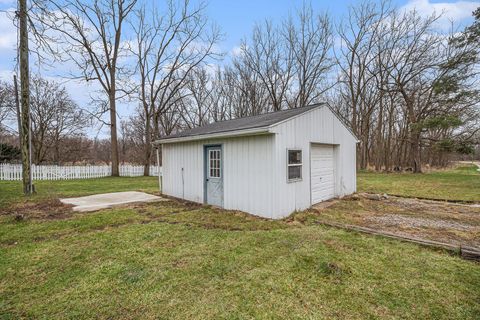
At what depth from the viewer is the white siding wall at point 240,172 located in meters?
5.58

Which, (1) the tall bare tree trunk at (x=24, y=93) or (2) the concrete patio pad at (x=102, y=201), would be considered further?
(1) the tall bare tree trunk at (x=24, y=93)

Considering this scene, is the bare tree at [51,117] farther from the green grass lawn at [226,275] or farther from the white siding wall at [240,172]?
the green grass lawn at [226,275]

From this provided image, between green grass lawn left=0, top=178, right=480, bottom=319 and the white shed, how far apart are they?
1238mm

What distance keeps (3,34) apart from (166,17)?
458 inches

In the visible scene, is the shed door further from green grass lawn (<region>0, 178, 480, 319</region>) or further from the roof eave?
green grass lawn (<region>0, 178, 480, 319</region>)

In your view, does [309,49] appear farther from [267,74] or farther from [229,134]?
[229,134]

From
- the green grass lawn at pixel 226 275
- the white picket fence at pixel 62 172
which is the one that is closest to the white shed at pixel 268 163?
the green grass lawn at pixel 226 275

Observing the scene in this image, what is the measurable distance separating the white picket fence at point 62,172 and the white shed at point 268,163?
37.3ft

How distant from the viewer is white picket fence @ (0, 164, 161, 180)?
14516mm

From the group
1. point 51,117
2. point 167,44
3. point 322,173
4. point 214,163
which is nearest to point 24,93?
point 214,163

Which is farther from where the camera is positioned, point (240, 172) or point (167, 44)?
point (167, 44)

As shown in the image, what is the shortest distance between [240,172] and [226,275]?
341 centimetres

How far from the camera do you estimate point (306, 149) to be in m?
6.44

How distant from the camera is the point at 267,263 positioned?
3.30m
